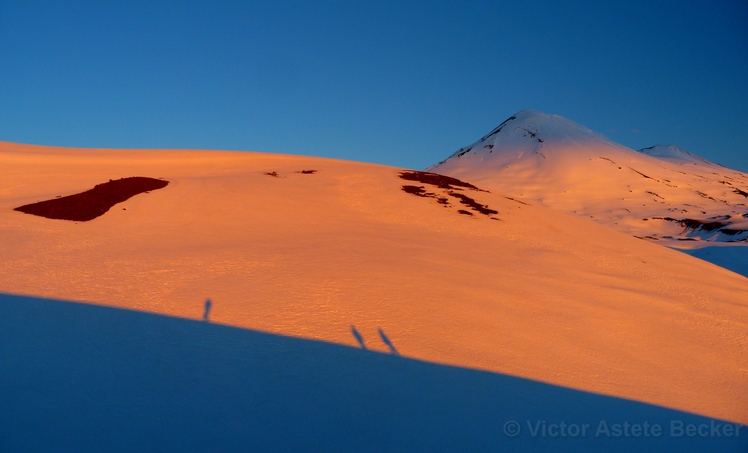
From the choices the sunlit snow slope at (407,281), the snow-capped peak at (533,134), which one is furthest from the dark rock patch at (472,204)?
the snow-capped peak at (533,134)

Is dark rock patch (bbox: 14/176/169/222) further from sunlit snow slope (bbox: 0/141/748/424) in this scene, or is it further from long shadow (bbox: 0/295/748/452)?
long shadow (bbox: 0/295/748/452)

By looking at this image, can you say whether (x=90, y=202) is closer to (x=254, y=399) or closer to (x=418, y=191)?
(x=254, y=399)

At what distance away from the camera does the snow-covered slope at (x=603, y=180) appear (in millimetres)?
64188

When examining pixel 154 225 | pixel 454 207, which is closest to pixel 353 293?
pixel 154 225

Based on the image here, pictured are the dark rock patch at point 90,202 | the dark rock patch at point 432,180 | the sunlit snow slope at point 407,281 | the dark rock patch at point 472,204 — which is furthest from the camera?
the dark rock patch at point 432,180

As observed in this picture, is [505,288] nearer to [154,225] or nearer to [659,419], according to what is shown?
[659,419]

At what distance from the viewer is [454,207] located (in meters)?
19.6

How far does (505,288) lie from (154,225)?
1019 centimetres

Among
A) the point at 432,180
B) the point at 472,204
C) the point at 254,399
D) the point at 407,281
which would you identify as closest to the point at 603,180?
the point at 432,180

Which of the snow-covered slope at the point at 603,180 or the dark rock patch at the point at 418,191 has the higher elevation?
the snow-covered slope at the point at 603,180

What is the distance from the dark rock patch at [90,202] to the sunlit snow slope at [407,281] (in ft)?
1.41

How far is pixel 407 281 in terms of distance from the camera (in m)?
10.5

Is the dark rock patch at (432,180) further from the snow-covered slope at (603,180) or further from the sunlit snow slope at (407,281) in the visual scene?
the snow-covered slope at (603,180)

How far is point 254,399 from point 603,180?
9957 cm
